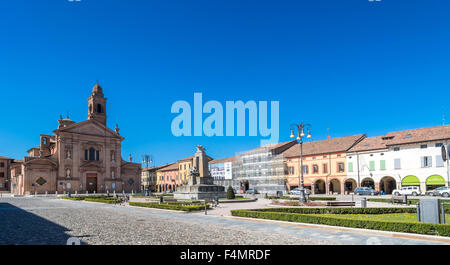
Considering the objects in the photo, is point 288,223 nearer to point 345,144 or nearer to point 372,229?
point 372,229

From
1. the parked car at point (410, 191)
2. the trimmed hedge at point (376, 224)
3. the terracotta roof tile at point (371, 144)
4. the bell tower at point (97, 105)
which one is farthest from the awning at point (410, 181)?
the bell tower at point (97, 105)

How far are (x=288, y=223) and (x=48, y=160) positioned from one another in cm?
5887

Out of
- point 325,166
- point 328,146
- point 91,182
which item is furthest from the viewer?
point 91,182

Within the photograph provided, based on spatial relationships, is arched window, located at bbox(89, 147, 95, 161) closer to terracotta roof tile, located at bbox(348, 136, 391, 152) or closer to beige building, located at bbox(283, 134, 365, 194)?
beige building, located at bbox(283, 134, 365, 194)

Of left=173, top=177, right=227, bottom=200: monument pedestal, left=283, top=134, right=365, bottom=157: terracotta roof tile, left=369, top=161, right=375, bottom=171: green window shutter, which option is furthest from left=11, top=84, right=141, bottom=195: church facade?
left=369, top=161, right=375, bottom=171: green window shutter

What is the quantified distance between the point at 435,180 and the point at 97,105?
66234 millimetres

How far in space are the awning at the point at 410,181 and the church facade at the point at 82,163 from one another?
167 feet

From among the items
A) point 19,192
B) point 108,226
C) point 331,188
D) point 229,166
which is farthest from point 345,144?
point 19,192

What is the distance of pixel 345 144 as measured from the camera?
179 ft

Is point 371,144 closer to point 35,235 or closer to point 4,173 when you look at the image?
point 35,235

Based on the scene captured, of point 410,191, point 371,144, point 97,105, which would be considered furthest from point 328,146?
point 97,105

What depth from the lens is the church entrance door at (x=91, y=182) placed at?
66.8 meters

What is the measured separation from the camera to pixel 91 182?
2657 inches

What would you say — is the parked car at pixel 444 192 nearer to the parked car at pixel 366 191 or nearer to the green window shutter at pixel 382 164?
the parked car at pixel 366 191
